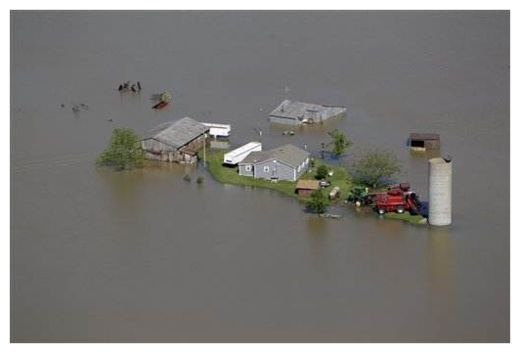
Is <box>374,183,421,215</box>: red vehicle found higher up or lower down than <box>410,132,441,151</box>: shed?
lower down

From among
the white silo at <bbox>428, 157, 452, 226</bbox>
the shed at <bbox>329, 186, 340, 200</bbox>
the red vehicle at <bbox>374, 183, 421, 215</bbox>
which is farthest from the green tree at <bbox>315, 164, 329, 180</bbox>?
the white silo at <bbox>428, 157, 452, 226</bbox>

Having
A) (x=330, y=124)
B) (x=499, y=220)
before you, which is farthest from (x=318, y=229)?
(x=330, y=124)

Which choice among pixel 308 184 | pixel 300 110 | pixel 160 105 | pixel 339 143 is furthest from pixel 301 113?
pixel 308 184

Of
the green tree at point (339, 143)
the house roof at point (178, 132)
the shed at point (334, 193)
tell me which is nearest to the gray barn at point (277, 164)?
the green tree at point (339, 143)

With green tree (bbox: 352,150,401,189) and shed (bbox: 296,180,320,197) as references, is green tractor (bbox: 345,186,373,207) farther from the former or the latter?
shed (bbox: 296,180,320,197)

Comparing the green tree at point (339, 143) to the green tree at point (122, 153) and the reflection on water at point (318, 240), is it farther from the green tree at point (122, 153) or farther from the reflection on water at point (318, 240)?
the green tree at point (122, 153)

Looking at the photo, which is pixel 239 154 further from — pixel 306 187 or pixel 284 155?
pixel 306 187

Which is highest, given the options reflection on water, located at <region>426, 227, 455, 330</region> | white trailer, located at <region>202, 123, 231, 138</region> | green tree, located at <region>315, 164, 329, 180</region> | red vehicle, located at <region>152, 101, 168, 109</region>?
red vehicle, located at <region>152, 101, 168, 109</region>

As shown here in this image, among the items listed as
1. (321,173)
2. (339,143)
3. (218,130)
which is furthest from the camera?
(218,130)
